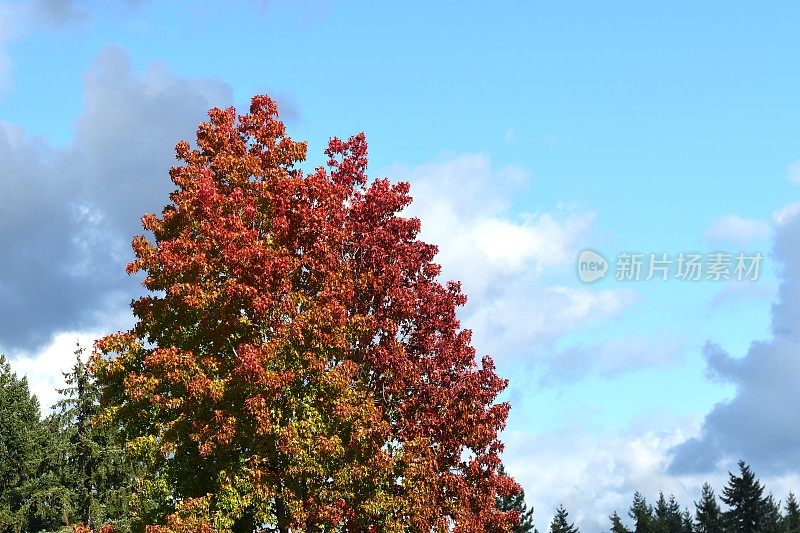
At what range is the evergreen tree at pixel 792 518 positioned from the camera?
96.7 m

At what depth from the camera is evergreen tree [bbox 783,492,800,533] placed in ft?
317

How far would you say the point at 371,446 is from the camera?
26.0 meters

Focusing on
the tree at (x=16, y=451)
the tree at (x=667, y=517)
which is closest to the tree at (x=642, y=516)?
the tree at (x=667, y=517)

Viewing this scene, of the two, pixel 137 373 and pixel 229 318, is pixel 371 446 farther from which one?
pixel 137 373

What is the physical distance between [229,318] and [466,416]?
23.4 feet

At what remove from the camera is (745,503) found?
10081 cm

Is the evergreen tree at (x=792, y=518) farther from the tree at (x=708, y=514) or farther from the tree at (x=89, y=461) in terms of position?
the tree at (x=89, y=461)

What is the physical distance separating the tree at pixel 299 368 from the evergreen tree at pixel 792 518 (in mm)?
78577

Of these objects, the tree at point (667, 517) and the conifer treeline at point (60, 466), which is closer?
the conifer treeline at point (60, 466)

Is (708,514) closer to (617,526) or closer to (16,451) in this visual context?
(617,526)

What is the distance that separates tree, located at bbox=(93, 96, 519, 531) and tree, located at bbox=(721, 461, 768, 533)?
264 ft

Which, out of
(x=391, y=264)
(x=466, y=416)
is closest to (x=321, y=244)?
(x=391, y=264)

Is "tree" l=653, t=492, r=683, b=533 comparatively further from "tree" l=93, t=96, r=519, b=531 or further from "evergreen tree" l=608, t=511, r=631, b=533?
"tree" l=93, t=96, r=519, b=531

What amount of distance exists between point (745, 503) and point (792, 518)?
15.2 ft
